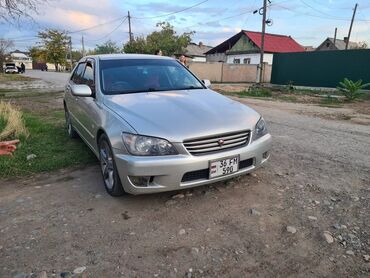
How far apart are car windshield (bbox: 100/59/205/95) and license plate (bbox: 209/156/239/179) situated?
1591mm

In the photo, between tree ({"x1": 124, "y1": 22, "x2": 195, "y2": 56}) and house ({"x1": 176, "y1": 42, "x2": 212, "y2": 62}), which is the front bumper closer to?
tree ({"x1": 124, "y1": 22, "x2": 195, "y2": 56})

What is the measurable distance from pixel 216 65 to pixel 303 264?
2922 cm

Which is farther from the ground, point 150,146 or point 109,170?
point 150,146

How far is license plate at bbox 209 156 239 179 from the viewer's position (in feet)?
10.3

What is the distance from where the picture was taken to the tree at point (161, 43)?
41.6 meters

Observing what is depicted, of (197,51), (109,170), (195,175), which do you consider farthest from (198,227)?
(197,51)

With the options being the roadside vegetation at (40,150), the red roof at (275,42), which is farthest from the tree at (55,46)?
the roadside vegetation at (40,150)

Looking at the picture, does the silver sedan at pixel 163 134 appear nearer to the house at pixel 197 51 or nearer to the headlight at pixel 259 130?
the headlight at pixel 259 130

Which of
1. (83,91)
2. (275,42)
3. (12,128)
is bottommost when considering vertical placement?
(12,128)

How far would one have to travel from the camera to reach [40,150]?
539cm

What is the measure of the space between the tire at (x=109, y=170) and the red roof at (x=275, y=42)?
34993mm

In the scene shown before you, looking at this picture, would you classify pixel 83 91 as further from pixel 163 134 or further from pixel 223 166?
pixel 223 166

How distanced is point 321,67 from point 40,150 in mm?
17307

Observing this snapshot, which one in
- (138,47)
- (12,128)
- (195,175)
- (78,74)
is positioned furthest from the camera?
(138,47)
